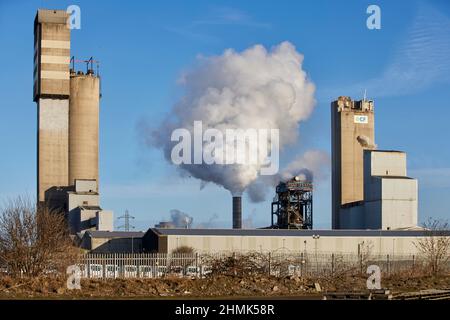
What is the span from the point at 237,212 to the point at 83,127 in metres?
30.7

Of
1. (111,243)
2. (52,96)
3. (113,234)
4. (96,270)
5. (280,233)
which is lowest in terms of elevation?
(111,243)

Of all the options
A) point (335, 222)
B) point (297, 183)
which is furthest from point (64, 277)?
point (335, 222)

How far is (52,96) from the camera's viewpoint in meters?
115

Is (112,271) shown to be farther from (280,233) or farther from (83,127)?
(83,127)

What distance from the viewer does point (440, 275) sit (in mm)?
44312

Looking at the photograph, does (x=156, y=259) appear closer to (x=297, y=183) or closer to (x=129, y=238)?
(x=129, y=238)

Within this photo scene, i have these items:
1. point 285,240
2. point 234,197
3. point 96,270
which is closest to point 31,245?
point 96,270

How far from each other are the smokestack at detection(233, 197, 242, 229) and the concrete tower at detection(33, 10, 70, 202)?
28.1 m

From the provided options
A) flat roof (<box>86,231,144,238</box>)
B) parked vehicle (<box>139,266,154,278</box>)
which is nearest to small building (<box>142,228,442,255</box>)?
flat roof (<box>86,231,144,238</box>)

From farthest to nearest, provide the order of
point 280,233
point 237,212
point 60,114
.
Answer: point 60,114 < point 237,212 < point 280,233

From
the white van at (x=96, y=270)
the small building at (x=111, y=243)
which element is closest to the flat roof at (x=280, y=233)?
the small building at (x=111, y=243)
